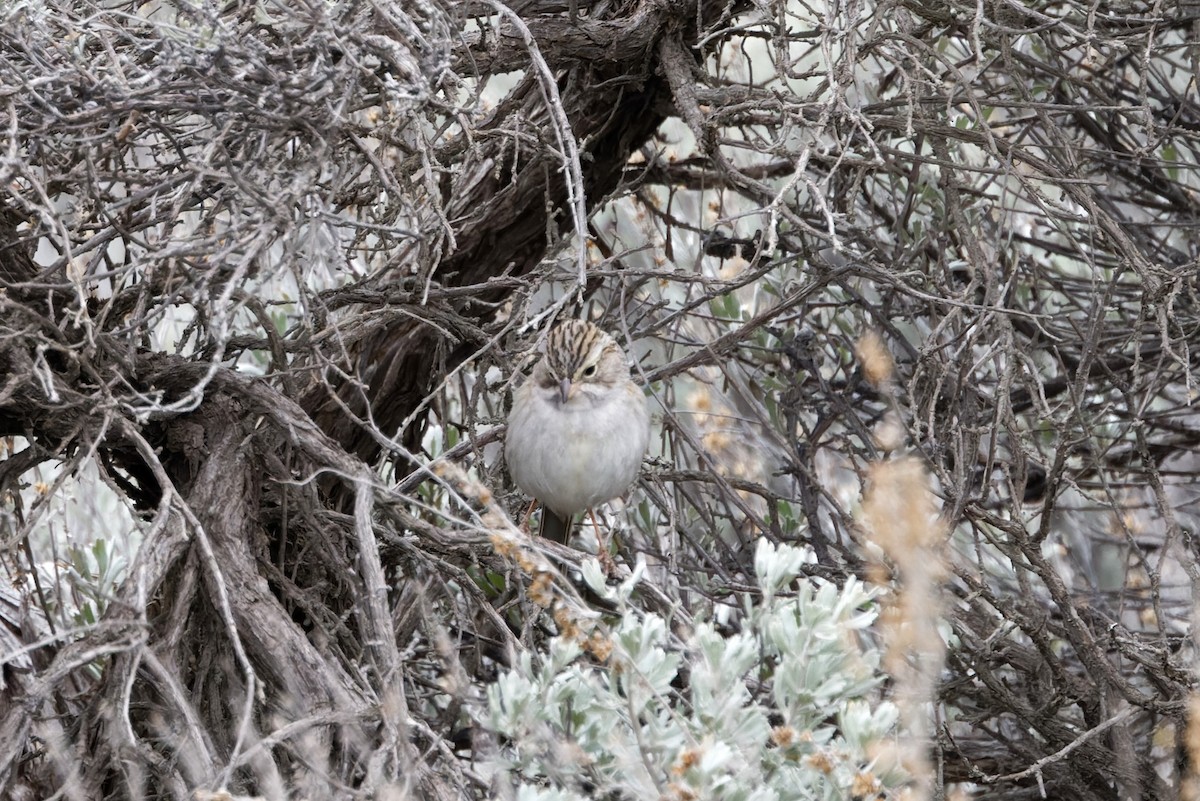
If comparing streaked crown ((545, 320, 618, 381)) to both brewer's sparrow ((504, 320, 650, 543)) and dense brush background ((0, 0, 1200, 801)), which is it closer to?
brewer's sparrow ((504, 320, 650, 543))

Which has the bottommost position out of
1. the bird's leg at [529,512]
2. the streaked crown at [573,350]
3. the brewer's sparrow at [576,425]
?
the bird's leg at [529,512]

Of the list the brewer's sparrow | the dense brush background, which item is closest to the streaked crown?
the brewer's sparrow

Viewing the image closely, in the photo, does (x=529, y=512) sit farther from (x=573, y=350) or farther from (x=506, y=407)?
(x=573, y=350)

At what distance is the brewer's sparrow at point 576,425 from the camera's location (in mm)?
4660

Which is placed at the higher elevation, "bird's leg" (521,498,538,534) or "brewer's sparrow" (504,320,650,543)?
"brewer's sparrow" (504,320,650,543)

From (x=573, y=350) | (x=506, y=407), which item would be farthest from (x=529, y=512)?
(x=573, y=350)

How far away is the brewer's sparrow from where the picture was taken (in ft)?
15.3

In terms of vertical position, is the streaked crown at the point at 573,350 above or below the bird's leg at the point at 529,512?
above

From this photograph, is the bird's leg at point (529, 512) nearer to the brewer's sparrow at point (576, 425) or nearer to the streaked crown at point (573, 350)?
the brewer's sparrow at point (576, 425)

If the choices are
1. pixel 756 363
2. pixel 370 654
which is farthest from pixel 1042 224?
pixel 370 654

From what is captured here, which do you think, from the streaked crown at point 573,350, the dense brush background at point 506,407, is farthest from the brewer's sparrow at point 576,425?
the dense brush background at point 506,407

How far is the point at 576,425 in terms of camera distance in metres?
4.69

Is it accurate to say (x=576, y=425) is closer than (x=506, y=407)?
Yes

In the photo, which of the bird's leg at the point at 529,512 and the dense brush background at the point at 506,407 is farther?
the bird's leg at the point at 529,512
